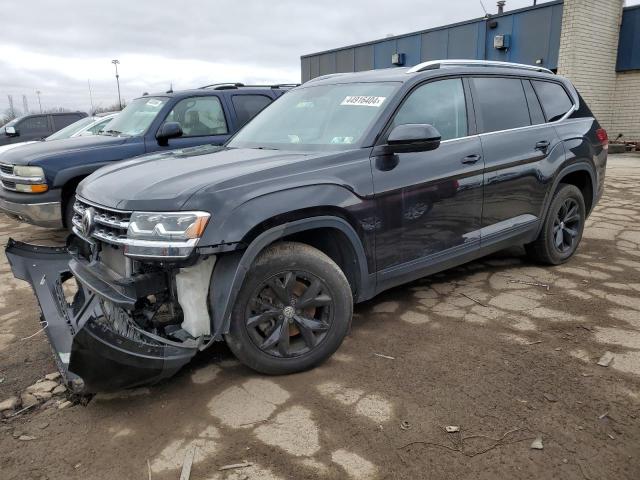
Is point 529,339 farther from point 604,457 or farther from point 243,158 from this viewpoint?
point 243,158

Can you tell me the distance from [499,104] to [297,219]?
2322 millimetres

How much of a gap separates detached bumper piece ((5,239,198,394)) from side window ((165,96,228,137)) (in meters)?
3.55

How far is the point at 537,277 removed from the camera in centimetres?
468

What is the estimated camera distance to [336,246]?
3275 millimetres

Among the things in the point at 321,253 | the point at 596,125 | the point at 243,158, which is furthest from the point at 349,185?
the point at 596,125

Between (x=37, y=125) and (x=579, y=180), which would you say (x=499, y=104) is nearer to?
(x=579, y=180)

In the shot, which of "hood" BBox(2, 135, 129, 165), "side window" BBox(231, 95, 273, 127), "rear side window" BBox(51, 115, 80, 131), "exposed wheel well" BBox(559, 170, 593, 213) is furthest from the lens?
Result: "rear side window" BBox(51, 115, 80, 131)

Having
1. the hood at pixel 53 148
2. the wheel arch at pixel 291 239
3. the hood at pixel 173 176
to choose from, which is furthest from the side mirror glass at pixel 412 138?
the hood at pixel 53 148

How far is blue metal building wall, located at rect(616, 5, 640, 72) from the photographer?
14398 millimetres

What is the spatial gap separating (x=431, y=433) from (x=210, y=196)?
5.28ft

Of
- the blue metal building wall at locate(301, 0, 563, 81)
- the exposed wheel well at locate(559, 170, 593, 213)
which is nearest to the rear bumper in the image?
the exposed wheel well at locate(559, 170, 593, 213)

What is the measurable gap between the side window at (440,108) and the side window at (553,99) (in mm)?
1164

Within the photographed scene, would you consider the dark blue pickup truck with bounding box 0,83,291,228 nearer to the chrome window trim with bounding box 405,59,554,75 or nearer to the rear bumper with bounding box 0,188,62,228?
the rear bumper with bounding box 0,188,62,228

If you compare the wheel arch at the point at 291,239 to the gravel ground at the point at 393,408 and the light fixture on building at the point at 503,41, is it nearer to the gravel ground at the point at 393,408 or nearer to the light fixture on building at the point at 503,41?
the gravel ground at the point at 393,408
